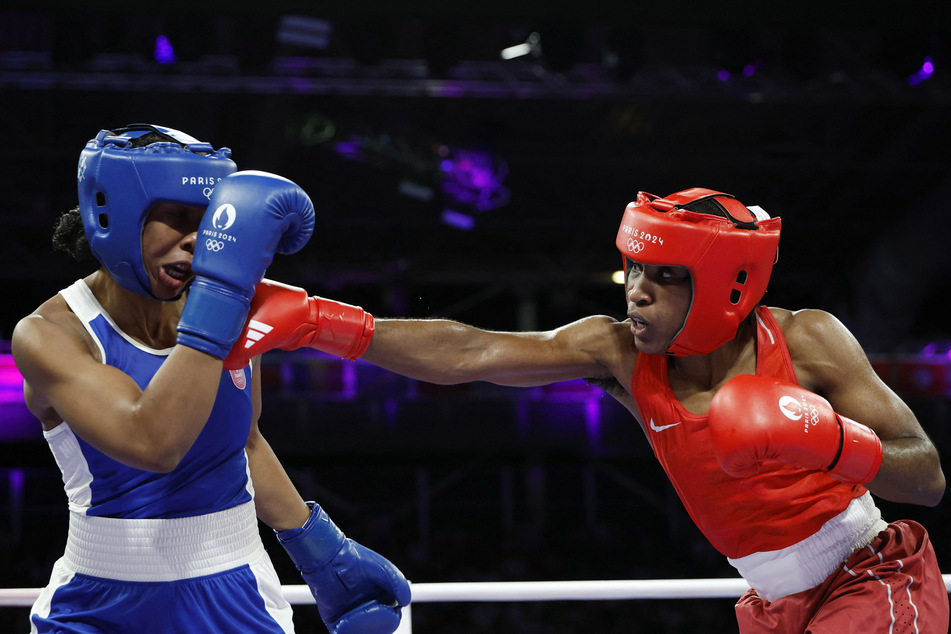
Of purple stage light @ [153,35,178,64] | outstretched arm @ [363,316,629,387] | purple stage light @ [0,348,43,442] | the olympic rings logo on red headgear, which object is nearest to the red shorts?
outstretched arm @ [363,316,629,387]

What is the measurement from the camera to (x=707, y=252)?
6.46 feet

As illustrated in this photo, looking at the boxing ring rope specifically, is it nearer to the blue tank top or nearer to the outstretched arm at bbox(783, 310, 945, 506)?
the outstretched arm at bbox(783, 310, 945, 506)

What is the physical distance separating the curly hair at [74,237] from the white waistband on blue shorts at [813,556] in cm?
165

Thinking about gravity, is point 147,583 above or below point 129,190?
below

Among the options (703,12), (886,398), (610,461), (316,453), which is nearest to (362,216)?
(316,453)

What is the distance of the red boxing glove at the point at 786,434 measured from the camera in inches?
70.2

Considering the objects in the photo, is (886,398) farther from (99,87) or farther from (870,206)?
(870,206)

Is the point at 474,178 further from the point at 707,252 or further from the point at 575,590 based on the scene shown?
the point at 707,252

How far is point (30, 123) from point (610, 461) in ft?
25.2

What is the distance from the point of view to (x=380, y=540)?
882 centimetres

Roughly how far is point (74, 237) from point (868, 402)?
180cm

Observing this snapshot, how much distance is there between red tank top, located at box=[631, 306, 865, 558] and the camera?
2.03 m

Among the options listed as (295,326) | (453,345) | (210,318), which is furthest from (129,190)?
(453,345)

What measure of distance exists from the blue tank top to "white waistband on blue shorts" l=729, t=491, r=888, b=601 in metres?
1.26
